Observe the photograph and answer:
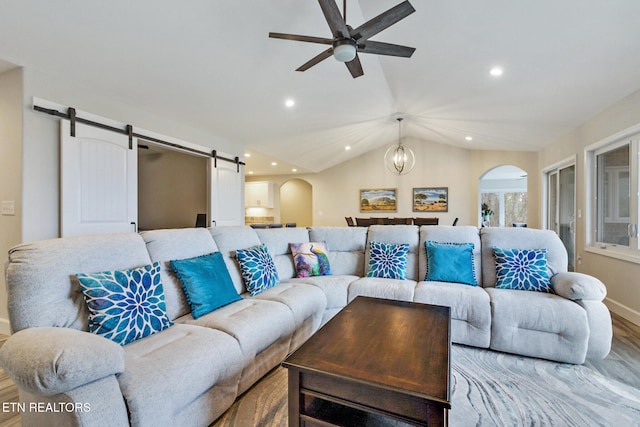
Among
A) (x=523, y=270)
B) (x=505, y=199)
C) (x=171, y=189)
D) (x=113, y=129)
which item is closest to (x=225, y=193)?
(x=171, y=189)

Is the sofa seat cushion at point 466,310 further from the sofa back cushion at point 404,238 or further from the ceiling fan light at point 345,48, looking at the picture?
the ceiling fan light at point 345,48

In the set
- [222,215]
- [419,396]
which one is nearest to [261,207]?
[222,215]

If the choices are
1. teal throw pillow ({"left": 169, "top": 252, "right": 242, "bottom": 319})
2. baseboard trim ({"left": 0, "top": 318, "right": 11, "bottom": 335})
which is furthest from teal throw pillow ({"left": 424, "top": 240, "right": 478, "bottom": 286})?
baseboard trim ({"left": 0, "top": 318, "right": 11, "bottom": 335})

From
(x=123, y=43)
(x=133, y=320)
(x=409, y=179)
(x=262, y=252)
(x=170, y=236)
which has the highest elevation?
(x=123, y=43)

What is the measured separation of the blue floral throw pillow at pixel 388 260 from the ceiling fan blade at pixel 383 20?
2041mm

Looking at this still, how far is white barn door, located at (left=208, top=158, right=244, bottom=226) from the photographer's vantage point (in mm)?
4793

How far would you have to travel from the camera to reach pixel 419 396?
110cm

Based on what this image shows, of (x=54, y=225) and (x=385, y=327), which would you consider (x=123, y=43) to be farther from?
(x=385, y=327)

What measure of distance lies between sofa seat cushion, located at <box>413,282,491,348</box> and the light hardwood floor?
74cm

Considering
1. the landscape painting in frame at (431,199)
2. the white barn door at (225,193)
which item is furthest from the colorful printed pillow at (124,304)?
the landscape painting in frame at (431,199)

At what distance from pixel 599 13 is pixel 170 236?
11.8 ft

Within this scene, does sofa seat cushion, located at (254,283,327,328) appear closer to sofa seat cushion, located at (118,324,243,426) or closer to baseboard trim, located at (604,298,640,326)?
sofa seat cushion, located at (118,324,243,426)

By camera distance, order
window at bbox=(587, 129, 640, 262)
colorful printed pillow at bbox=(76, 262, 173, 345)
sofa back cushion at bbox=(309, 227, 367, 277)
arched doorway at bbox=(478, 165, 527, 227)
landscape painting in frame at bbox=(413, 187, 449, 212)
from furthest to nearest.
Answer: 1. arched doorway at bbox=(478, 165, 527, 227)
2. landscape painting in frame at bbox=(413, 187, 449, 212)
3. sofa back cushion at bbox=(309, 227, 367, 277)
4. window at bbox=(587, 129, 640, 262)
5. colorful printed pillow at bbox=(76, 262, 173, 345)

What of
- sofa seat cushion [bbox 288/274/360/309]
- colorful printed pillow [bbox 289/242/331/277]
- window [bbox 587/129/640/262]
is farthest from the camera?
colorful printed pillow [bbox 289/242/331/277]
